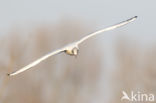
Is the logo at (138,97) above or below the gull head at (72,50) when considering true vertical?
below

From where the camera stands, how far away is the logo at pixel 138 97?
2041 centimetres

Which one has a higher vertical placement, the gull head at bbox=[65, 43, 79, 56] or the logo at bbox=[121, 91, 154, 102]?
the gull head at bbox=[65, 43, 79, 56]

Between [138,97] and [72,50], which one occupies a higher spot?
[72,50]

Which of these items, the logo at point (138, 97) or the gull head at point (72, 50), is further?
the logo at point (138, 97)

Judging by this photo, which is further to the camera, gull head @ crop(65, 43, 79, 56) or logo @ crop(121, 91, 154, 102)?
logo @ crop(121, 91, 154, 102)

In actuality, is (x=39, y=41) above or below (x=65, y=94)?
above

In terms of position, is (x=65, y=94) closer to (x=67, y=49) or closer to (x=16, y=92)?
(x=16, y=92)

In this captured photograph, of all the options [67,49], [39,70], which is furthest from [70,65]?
[67,49]

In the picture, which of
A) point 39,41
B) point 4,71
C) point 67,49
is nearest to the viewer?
point 67,49

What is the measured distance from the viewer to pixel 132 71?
21281mm

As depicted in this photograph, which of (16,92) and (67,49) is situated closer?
(67,49)

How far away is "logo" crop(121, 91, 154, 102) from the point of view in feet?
67.0

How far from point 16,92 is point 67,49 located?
6.37 metres

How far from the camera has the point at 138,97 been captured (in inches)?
823
